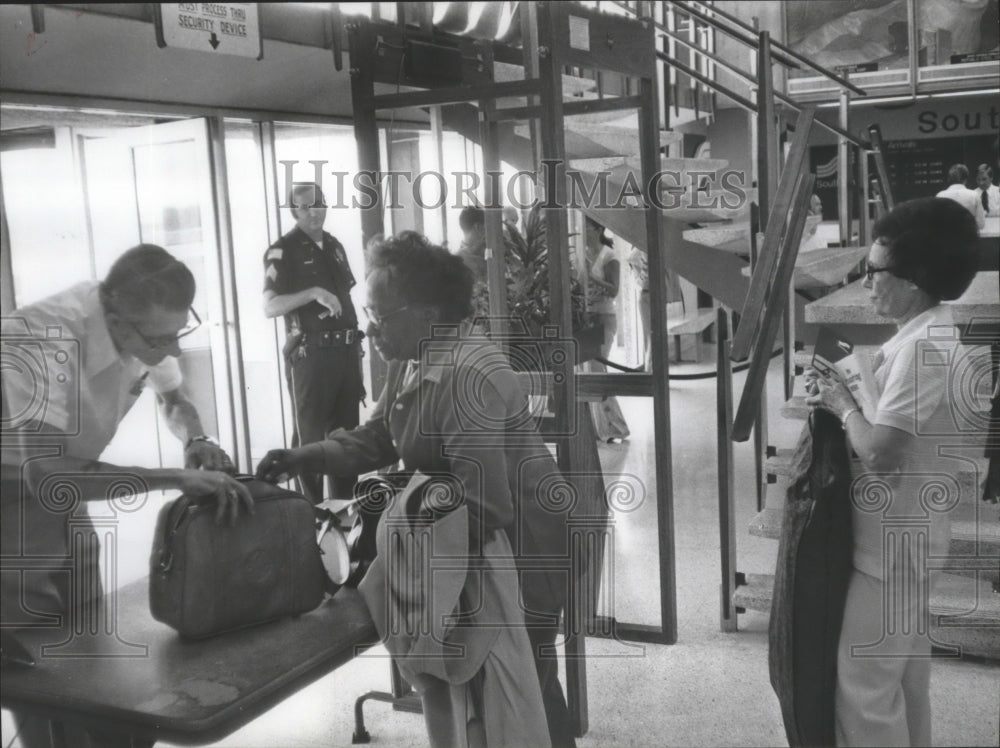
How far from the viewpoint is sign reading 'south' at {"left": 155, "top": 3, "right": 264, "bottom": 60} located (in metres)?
1.95

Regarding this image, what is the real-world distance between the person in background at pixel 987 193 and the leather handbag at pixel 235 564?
1800 millimetres

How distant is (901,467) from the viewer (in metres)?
1.81

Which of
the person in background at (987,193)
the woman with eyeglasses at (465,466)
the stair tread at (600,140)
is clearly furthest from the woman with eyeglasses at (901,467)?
the stair tread at (600,140)

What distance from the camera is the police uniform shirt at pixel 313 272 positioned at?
2293mm

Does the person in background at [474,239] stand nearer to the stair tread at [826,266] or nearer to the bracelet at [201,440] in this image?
the bracelet at [201,440]

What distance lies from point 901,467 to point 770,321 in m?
0.61

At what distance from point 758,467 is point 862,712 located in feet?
5.75

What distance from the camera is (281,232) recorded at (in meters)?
2.33

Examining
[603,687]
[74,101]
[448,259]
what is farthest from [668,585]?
[74,101]

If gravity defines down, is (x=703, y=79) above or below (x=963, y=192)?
above

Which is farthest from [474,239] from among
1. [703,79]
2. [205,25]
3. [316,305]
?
[703,79]

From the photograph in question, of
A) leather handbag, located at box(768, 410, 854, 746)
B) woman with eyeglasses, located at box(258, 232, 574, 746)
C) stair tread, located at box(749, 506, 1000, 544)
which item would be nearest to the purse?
woman with eyeglasses, located at box(258, 232, 574, 746)

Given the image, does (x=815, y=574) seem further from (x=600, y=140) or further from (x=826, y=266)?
(x=600, y=140)

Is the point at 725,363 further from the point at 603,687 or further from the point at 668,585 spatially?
the point at 603,687
